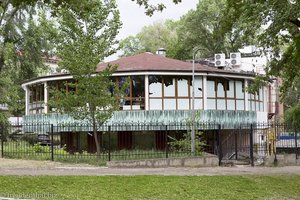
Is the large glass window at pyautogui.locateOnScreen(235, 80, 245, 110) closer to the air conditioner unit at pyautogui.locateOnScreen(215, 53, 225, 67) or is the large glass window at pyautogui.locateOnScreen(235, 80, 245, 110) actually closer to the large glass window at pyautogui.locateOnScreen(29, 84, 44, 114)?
the air conditioner unit at pyautogui.locateOnScreen(215, 53, 225, 67)

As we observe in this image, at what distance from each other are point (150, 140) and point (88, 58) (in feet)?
31.5

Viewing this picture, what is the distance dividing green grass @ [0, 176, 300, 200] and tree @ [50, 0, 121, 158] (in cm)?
708

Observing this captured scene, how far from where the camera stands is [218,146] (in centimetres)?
2416

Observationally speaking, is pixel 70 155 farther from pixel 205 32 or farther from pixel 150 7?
pixel 205 32

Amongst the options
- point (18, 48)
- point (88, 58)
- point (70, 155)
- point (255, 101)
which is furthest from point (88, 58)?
point (18, 48)

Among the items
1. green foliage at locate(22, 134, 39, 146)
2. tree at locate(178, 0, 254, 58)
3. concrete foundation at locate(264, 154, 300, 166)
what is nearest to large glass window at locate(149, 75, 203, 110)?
concrete foundation at locate(264, 154, 300, 166)

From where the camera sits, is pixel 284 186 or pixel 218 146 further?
pixel 218 146

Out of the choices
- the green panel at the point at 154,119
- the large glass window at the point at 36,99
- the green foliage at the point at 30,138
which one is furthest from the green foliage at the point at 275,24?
the large glass window at the point at 36,99

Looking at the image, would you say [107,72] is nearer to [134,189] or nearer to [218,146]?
[218,146]

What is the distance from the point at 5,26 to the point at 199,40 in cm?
2732

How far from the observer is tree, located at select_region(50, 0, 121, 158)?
70.4 feet

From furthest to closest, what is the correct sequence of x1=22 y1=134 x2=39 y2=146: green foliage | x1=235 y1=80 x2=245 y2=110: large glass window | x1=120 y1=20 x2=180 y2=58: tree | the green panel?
x1=120 y1=20 x2=180 y2=58: tree
x1=235 y1=80 x2=245 y2=110: large glass window
the green panel
x1=22 y1=134 x2=39 y2=146: green foliage

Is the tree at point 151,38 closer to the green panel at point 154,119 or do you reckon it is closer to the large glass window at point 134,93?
the green panel at point 154,119

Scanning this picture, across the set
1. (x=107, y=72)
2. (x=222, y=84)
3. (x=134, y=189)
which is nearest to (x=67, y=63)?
(x=107, y=72)
